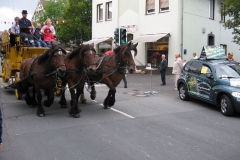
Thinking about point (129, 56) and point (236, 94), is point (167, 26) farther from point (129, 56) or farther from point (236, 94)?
point (236, 94)

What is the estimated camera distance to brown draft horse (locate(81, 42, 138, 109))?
890cm

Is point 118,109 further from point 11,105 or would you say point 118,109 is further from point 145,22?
point 145,22

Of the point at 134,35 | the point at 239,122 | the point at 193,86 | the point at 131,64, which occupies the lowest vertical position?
the point at 239,122

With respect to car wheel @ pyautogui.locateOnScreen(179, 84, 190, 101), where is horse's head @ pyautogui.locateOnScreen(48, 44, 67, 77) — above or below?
above

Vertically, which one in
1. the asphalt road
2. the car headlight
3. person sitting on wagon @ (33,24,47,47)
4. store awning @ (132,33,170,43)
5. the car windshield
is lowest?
the asphalt road

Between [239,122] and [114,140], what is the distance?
397cm

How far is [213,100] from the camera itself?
967 cm

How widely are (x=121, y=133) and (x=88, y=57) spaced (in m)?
2.37

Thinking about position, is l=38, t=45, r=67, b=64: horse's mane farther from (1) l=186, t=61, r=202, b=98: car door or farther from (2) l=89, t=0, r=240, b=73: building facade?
(2) l=89, t=0, r=240, b=73: building facade

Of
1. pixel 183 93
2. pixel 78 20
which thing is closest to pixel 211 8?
pixel 183 93

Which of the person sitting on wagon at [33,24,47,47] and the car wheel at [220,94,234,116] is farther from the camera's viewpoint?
the person sitting on wagon at [33,24,47,47]

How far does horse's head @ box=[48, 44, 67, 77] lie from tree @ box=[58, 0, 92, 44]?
114ft

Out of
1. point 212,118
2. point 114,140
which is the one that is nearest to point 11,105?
point 114,140

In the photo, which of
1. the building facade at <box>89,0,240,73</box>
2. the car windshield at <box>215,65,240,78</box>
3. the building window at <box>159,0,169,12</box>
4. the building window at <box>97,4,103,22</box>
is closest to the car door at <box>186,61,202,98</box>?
the car windshield at <box>215,65,240,78</box>
